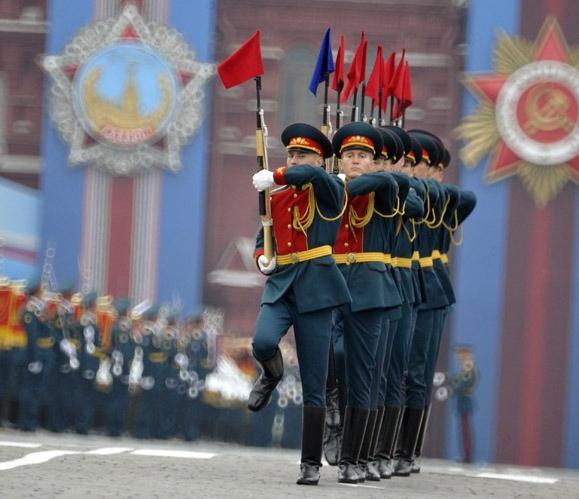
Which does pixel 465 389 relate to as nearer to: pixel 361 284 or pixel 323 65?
pixel 323 65

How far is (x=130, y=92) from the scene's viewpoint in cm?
1695

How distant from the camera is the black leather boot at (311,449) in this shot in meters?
8.14

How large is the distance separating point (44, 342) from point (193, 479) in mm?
6861

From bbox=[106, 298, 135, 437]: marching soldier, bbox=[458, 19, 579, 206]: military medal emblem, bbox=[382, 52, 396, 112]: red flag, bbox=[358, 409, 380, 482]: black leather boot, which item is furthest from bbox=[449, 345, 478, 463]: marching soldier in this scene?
bbox=[358, 409, 380, 482]: black leather boot

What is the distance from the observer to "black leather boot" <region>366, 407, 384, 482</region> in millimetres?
8953

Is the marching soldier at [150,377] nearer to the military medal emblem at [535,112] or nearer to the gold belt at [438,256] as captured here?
the military medal emblem at [535,112]

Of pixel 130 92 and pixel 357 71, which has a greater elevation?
pixel 130 92

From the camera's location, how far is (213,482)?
790 centimetres

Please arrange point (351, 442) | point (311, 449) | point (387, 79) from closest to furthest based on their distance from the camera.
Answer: point (311, 449), point (351, 442), point (387, 79)

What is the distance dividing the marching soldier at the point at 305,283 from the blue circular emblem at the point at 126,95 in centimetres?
867

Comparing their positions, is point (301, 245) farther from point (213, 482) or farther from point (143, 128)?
point (143, 128)

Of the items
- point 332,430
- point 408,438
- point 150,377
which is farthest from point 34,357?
point 332,430

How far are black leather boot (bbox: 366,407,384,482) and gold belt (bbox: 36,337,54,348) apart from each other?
5.78 metres

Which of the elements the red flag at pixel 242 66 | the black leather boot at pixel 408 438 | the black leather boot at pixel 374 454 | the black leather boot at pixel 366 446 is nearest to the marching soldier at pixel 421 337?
the black leather boot at pixel 408 438
